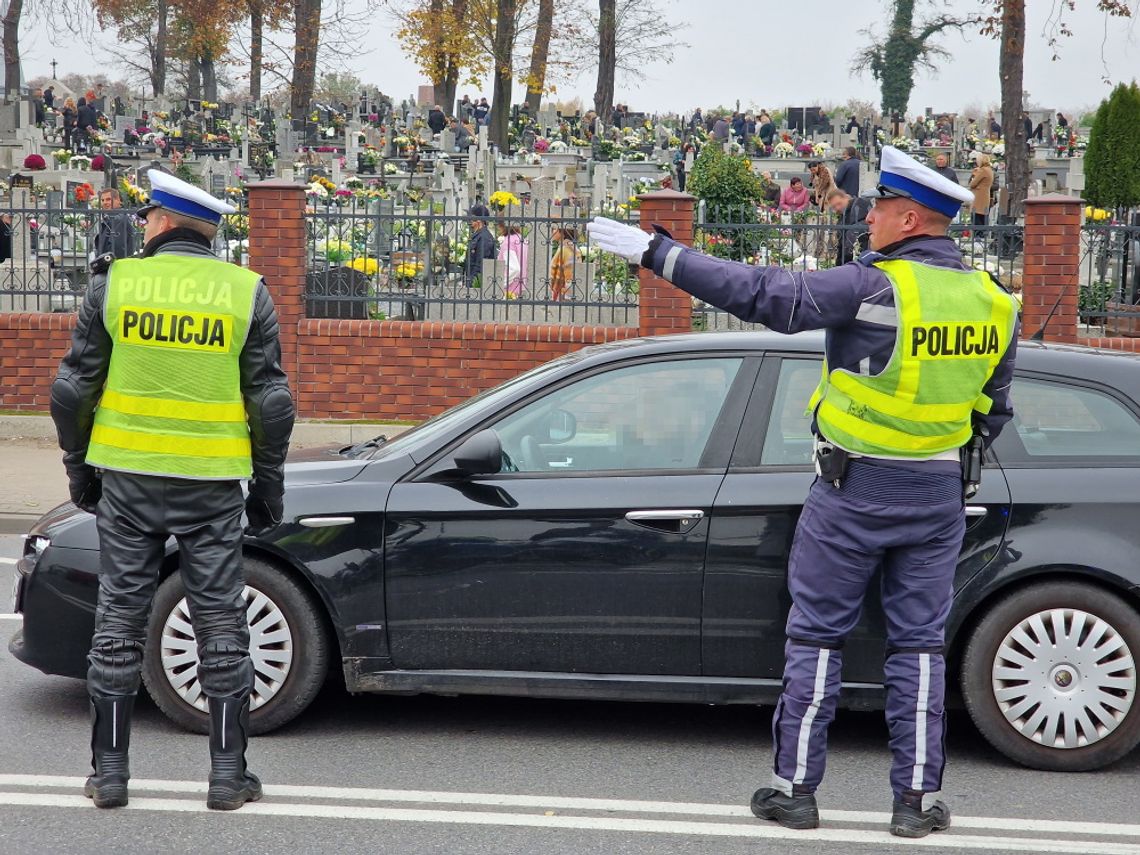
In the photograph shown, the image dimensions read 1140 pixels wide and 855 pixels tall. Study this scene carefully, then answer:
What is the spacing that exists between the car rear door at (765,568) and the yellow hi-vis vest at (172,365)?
159 centimetres

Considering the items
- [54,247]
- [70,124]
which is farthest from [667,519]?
[70,124]

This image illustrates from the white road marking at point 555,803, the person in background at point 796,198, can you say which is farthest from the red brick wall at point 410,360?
the person in background at point 796,198

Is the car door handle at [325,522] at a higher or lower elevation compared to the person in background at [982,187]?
lower

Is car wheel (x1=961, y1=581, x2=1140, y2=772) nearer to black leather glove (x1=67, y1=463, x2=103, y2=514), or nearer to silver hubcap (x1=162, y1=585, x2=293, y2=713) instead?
silver hubcap (x1=162, y1=585, x2=293, y2=713)

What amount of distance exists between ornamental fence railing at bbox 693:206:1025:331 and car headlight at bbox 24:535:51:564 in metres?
7.16

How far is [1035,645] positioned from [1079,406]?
2.75 feet

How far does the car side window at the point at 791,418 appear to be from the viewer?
513 cm

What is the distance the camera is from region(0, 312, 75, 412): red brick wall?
41.5 feet

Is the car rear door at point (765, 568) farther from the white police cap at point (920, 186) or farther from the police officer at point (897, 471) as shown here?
the white police cap at point (920, 186)

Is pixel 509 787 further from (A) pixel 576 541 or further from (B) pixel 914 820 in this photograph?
(B) pixel 914 820

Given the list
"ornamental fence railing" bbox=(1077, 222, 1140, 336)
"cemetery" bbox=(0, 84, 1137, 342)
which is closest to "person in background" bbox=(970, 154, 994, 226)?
"cemetery" bbox=(0, 84, 1137, 342)

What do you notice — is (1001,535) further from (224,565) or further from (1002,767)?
(224,565)

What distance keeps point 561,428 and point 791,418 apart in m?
0.78

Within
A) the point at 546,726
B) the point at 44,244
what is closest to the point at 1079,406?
the point at 546,726
